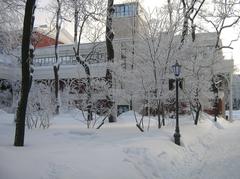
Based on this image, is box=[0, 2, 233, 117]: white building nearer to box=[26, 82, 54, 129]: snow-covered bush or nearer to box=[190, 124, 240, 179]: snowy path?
box=[26, 82, 54, 129]: snow-covered bush

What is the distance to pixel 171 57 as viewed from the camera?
20188mm

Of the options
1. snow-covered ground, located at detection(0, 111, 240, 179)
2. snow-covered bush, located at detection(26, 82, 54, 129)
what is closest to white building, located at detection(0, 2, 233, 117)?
snow-covered bush, located at detection(26, 82, 54, 129)

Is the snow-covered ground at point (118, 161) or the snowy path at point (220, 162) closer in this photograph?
the snow-covered ground at point (118, 161)

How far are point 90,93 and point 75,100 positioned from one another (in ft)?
8.92

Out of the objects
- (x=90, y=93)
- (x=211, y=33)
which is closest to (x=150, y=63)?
(x=90, y=93)

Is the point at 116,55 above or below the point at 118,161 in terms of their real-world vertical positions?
above

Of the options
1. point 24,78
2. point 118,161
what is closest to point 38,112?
point 24,78

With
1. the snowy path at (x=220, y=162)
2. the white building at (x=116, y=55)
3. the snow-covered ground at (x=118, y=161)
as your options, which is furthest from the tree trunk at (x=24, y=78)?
the white building at (x=116, y=55)

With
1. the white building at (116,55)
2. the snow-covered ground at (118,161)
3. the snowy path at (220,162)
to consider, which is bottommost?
the snowy path at (220,162)

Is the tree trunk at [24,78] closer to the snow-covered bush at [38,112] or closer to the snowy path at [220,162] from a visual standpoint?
the snowy path at [220,162]

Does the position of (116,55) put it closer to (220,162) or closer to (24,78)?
(220,162)

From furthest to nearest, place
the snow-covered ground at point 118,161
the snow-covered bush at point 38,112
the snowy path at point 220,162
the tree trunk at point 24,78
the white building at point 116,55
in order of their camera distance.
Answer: the white building at point 116,55
the snow-covered bush at point 38,112
the tree trunk at point 24,78
the snowy path at point 220,162
the snow-covered ground at point 118,161

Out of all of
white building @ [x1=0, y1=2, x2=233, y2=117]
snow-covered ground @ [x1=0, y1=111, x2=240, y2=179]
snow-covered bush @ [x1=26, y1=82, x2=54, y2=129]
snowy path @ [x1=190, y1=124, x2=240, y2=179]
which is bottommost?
snowy path @ [x1=190, y1=124, x2=240, y2=179]

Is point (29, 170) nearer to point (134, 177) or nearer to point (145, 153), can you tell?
A: point (134, 177)
